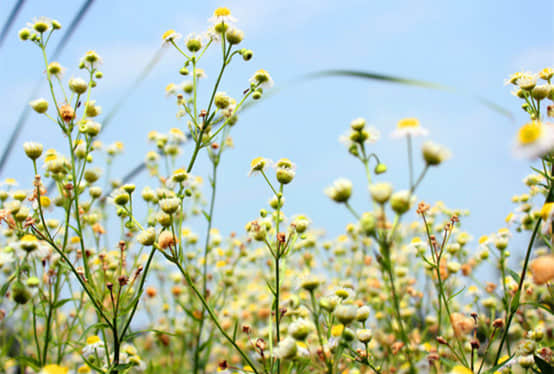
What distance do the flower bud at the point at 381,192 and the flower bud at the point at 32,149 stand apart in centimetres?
148

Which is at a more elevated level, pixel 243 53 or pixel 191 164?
pixel 243 53

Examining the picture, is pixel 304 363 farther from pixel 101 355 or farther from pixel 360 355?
pixel 101 355

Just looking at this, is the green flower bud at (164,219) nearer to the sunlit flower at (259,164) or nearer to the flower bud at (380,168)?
the sunlit flower at (259,164)

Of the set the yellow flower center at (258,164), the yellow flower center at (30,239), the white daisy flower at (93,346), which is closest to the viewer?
the yellow flower center at (30,239)

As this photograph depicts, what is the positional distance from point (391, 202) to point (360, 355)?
2.16 feet

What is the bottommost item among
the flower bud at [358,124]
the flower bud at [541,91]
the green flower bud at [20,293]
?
the green flower bud at [20,293]

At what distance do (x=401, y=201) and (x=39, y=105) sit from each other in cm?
163

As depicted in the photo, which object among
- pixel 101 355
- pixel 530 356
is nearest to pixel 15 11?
pixel 101 355

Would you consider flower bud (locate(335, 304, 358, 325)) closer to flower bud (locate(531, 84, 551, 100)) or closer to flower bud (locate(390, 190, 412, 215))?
flower bud (locate(390, 190, 412, 215))

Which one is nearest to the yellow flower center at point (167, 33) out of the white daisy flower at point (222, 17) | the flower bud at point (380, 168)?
the white daisy flower at point (222, 17)

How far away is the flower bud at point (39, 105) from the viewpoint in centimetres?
200

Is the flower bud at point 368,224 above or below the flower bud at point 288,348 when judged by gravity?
above

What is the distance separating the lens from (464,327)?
2.11 m

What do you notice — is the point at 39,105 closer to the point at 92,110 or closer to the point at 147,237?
the point at 92,110
